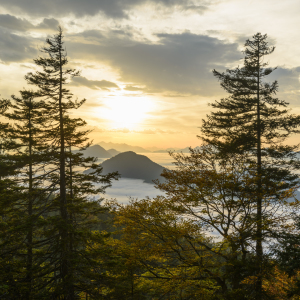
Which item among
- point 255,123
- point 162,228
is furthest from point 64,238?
point 255,123

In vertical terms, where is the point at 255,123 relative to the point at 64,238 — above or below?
above

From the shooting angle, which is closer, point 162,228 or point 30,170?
point 162,228

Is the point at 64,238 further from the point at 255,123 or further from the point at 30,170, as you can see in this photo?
the point at 255,123

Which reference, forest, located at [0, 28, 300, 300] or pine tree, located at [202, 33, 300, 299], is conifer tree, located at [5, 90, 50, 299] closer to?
forest, located at [0, 28, 300, 300]

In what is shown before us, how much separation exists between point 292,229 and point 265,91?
29.6ft

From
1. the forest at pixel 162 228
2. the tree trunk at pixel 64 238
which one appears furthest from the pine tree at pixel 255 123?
the tree trunk at pixel 64 238

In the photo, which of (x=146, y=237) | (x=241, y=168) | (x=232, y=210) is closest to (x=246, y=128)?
(x=241, y=168)

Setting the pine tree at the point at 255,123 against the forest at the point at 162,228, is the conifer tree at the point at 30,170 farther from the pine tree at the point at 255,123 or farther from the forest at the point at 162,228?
the pine tree at the point at 255,123

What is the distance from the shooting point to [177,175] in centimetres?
1116

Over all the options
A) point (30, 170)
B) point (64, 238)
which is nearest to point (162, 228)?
Answer: point (64, 238)

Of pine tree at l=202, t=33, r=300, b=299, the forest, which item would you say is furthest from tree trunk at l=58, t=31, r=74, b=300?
pine tree at l=202, t=33, r=300, b=299

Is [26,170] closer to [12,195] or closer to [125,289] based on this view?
[12,195]

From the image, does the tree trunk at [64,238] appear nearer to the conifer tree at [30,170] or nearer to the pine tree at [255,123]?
the conifer tree at [30,170]

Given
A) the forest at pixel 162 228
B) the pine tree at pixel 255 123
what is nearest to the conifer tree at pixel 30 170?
the forest at pixel 162 228
